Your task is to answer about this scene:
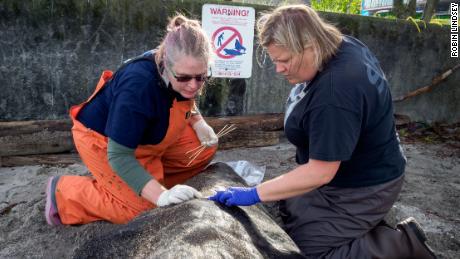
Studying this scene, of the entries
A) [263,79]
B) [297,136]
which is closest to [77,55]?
[263,79]

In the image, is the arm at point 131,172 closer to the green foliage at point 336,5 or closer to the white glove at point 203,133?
the white glove at point 203,133

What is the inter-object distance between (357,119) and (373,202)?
0.58 meters

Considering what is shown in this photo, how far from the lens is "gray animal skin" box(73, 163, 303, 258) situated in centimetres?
149

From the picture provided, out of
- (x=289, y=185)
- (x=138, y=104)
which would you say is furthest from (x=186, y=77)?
(x=289, y=185)

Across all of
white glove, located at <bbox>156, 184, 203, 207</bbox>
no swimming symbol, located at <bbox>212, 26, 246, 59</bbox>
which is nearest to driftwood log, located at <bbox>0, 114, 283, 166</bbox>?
no swimming symbol, located at <bbox>212, 26, 246, 59</bbox>

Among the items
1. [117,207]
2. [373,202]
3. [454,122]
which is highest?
[373,202]

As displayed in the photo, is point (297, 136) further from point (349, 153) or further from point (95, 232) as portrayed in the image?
point (95, 232)

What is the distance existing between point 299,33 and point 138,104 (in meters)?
0.85

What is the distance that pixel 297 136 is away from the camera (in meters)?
2.17

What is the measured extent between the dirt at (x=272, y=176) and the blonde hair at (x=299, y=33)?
155 centimetres

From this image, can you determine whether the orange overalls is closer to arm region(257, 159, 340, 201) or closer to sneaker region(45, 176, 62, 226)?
sneaker region(45, 176, 62, 226)

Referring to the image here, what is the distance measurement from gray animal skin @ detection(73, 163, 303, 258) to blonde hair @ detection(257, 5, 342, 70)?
76cm

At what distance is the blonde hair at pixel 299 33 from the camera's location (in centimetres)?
183

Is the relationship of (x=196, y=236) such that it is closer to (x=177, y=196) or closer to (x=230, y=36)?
(x=177, y=196)
